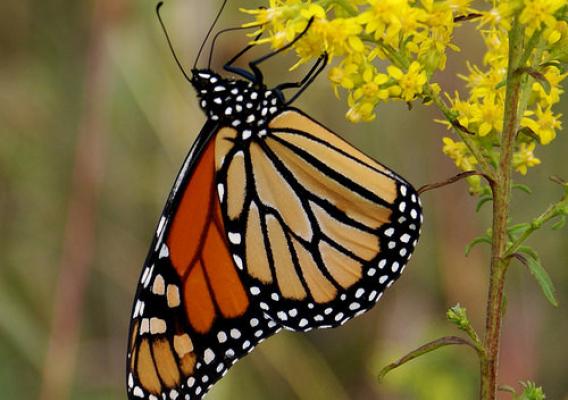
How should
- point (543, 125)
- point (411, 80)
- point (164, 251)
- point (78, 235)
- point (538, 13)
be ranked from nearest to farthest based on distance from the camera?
point (538, 13) < point (411, 80) < point (543, 125) < point (164, 251) < point (78, 235)

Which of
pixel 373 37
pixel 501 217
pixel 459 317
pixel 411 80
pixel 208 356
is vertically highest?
pixel 373 37

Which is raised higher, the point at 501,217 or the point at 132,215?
the point at 501,217

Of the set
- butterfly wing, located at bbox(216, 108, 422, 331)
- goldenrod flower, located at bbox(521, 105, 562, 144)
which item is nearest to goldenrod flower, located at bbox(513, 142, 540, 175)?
goldenrod flower, located at bbox(521, 105, 562, 144)

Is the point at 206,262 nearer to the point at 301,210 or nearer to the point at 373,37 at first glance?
the point at 301,210

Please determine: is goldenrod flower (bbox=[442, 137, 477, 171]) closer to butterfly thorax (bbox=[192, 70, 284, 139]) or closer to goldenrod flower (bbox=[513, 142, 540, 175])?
goldenrod flower (bbox=[513, 142, 540, 175])

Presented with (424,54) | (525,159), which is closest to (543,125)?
(525,159)

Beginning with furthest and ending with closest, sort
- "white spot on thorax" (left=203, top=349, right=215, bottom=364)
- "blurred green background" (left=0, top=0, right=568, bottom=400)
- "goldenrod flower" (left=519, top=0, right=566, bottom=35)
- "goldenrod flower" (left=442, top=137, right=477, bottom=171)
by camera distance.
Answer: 1. "blurred green background" (left=0, top=0, right=568, bottom=400)
2. "white spot on thorax" (left=203, top=349, right=215, bottom=364)
3. "goldenrod flower" (left=442, top=137, right=477, bottom=171)
4. "goldenrod flower" (left=519, top=0, right=566, bottom=35)
